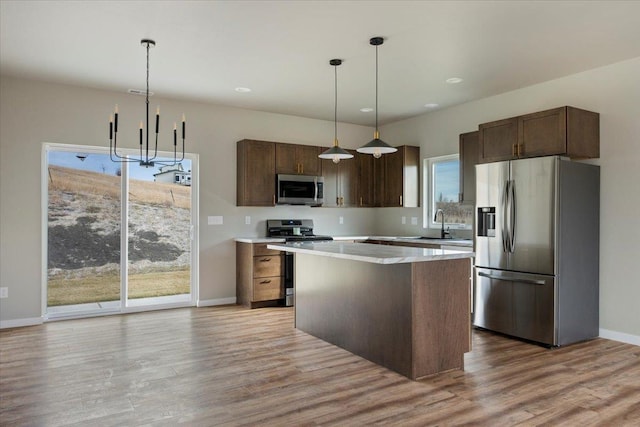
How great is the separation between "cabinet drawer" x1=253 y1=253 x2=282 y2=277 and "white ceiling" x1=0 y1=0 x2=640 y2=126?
208 cm

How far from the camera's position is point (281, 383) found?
315 cm

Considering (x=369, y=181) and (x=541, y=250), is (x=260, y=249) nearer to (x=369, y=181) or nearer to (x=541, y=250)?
(x=369, y=181)

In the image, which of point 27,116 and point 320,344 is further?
point 27,116

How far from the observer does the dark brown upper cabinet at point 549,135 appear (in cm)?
420

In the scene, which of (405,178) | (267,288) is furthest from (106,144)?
(405,178)

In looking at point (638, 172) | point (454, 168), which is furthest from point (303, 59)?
point (638, 172)

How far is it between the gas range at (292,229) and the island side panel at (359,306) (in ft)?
4.97

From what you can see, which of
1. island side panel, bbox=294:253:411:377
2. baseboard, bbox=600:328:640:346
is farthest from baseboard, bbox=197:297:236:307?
baseboard, bbox=600:328:640:346

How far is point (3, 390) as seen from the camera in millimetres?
3039

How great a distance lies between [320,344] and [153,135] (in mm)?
3428

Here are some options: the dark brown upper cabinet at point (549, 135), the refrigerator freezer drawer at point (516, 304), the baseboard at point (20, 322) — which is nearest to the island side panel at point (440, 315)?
the refrigerator freezer drawer at point (516, 304)

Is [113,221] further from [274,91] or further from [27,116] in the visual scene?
[274,91]

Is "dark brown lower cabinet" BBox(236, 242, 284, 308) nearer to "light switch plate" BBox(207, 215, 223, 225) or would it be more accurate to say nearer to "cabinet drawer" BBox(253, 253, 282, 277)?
"cabinet drawer" BBox(253, 253, 282, 277)

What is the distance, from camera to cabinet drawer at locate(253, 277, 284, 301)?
5.75 metres
